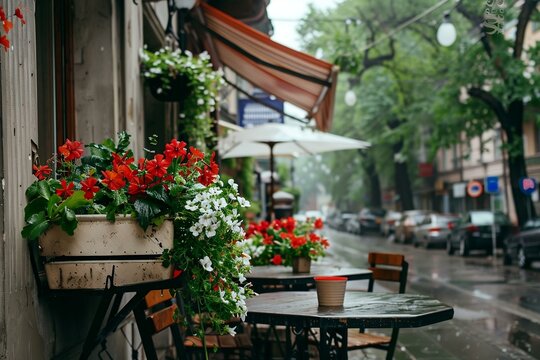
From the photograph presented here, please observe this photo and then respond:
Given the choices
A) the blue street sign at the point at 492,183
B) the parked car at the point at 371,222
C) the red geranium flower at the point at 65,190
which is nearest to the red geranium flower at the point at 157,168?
the red geranium flower at the point at 65,190

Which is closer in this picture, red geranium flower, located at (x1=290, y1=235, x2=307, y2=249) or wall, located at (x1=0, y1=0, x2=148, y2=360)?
wall, located at (x1=0, y1=0, x2=148, y2=360)

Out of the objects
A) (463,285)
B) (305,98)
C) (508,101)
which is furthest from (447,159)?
(305,98)

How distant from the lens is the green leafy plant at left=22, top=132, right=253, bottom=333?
3734mm

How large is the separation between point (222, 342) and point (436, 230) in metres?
29.1

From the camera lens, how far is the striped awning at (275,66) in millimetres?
9852

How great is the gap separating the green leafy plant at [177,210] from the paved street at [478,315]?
5.07 m

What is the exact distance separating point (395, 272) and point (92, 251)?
384 cm

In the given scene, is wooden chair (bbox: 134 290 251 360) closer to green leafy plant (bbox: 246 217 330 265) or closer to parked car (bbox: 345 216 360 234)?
green leafy plant (bbox: 246 217 330 265)

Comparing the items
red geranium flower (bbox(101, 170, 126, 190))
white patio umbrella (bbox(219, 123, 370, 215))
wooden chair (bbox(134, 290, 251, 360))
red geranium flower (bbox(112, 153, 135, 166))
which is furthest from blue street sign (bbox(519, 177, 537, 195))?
red geranium flower (bbox(101, 170, 126, 190))

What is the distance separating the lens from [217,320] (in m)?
3.81

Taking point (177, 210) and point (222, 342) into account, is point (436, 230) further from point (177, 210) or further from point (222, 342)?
point (177, 210)

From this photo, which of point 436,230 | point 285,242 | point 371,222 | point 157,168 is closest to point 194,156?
point 157,168

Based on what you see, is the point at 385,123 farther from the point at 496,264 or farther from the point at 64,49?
the point at 64,49

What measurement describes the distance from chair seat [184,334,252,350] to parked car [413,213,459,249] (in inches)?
1093
